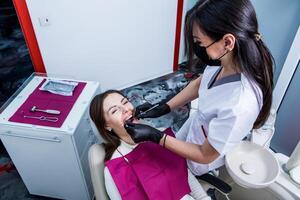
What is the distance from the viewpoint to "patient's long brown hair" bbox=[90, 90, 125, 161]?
3.91 ft

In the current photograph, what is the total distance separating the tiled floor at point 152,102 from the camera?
71.7 inches

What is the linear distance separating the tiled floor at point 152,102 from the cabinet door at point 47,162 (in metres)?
0.18

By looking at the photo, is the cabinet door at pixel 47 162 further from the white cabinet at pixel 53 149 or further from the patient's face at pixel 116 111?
the patient's face at pixel 116 111

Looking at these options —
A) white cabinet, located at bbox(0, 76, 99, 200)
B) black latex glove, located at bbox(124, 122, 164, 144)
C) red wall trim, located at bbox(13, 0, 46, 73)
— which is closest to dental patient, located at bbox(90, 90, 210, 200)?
black latex glove, located at bbox(124, 122, 164, 144)

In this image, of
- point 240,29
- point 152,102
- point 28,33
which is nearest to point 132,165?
point 240,29

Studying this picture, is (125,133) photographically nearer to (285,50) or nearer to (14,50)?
(285,50)

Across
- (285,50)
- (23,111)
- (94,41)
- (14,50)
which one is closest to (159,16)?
(94,41)

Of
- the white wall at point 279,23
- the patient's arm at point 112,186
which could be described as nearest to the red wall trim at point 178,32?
the white wall at point 279,23

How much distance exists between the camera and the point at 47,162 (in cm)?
149

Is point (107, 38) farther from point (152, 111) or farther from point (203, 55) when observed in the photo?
point (203, 55)

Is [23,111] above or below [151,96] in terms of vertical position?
above

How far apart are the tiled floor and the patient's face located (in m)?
0.99

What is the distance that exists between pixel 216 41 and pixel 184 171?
68 centimetres

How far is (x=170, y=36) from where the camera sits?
8.61ft
